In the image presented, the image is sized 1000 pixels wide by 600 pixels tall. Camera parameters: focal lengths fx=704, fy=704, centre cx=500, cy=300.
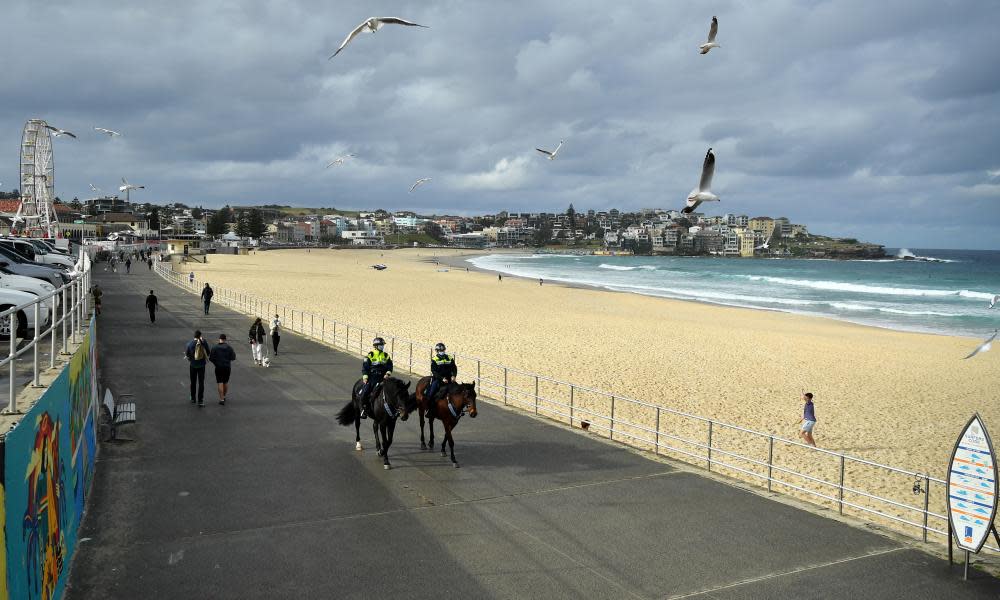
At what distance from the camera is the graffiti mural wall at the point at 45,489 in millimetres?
4738

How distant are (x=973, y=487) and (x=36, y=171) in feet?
268

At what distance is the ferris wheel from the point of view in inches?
2687

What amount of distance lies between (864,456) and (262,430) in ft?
41.3

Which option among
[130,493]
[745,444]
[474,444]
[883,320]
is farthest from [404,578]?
[883,320]

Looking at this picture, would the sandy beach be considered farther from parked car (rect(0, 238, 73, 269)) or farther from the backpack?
parked car (rect(0, 238, 73, 269))

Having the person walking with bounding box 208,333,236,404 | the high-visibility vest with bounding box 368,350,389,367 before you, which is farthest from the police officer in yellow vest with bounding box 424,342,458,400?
the person walking with bounding box 208,333,236,404

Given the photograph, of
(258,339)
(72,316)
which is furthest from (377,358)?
(258,339)

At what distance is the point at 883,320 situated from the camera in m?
47.7

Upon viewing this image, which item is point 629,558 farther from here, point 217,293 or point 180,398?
point 217,293

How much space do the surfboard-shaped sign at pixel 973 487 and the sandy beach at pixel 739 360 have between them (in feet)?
23.0

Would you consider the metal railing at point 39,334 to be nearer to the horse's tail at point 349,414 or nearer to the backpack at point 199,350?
the backpack at point 199,350

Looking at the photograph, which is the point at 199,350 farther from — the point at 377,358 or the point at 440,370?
the point at 440,370

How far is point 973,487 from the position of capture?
7320 mm

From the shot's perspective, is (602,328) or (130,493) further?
(602,328)
